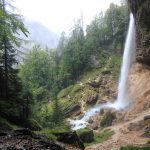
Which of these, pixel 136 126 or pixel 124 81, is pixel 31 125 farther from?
pixel 124 81

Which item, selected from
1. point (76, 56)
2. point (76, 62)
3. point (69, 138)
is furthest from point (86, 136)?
point (76, 56)

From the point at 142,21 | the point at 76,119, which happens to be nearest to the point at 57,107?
the point at 76,119

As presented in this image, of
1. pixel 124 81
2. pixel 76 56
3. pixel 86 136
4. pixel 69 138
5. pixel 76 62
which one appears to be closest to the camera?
pixel 69 138

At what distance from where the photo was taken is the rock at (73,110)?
53344 millimetres

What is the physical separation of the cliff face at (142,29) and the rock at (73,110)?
14.4 meters

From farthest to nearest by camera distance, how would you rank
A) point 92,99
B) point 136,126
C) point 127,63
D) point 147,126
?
point 92,99 < point 127,63 < point 136,126 < point 147,126

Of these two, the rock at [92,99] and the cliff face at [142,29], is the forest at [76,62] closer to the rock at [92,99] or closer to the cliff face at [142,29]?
the rock at [92,99]

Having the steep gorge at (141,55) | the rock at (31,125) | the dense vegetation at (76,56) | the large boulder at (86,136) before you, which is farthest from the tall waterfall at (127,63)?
the rock at (31,125)

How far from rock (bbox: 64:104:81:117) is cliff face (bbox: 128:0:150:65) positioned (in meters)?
14.4

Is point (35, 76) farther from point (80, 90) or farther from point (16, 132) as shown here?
point (16, 132)

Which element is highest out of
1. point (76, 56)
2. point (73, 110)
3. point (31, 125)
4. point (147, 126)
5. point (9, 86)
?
point (76, 56)

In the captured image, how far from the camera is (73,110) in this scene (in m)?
54.4

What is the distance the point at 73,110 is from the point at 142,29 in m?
18.7

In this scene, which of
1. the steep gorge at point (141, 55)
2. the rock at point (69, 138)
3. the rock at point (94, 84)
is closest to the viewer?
the rock at point (69, 138)
